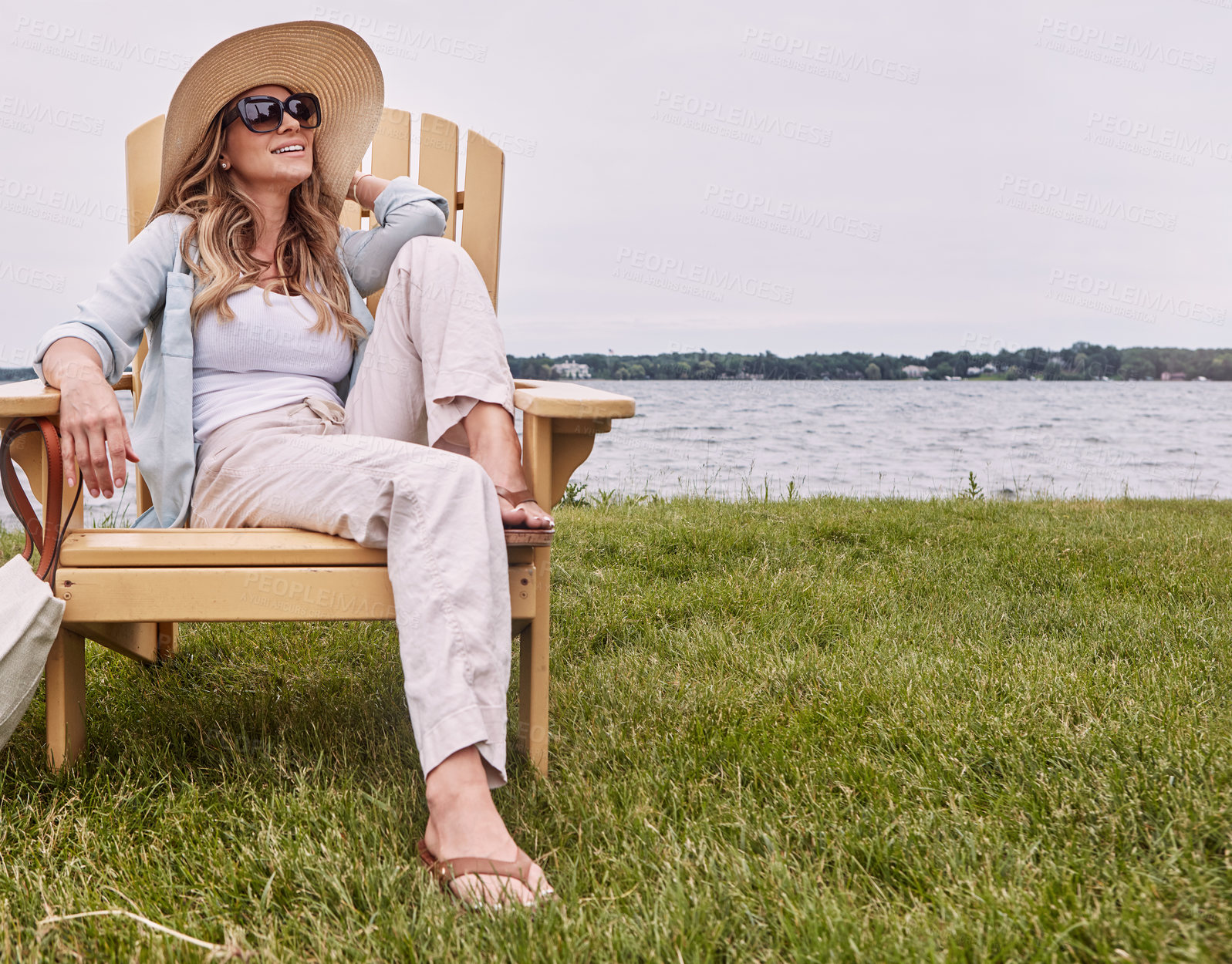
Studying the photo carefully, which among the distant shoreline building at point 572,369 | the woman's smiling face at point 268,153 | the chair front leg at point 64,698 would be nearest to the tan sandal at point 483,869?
the chair front leg at point 64,698

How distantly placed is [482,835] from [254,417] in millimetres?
1049

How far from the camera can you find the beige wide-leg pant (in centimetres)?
148

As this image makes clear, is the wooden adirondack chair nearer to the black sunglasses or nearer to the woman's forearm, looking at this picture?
the woman's forearm

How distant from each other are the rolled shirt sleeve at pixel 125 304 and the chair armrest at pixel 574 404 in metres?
0.79

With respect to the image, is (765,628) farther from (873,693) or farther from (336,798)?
(336,798)

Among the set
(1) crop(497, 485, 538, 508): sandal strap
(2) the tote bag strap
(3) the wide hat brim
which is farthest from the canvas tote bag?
(3) the wide hat brim

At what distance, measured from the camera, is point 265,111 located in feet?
7.22

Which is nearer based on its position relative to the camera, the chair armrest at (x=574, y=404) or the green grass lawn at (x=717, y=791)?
the green grass lawn at (x=717, y=791)

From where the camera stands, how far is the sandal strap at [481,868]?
133 cm

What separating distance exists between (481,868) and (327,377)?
126 cm

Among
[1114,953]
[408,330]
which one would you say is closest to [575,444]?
[408,330]

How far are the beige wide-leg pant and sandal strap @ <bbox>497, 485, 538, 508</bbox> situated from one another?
0.09 meters

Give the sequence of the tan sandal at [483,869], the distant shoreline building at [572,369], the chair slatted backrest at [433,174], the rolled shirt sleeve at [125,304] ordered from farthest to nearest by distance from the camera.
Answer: the distant shoreline building at [572,369]
the chair slatted backrest at [433,174]
the rolled shirt sleeve at [125,304]
the tan sandal at [483,869]

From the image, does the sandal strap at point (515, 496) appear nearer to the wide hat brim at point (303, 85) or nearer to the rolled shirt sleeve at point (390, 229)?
the rolled shirt sleeve at point (390, 229)
